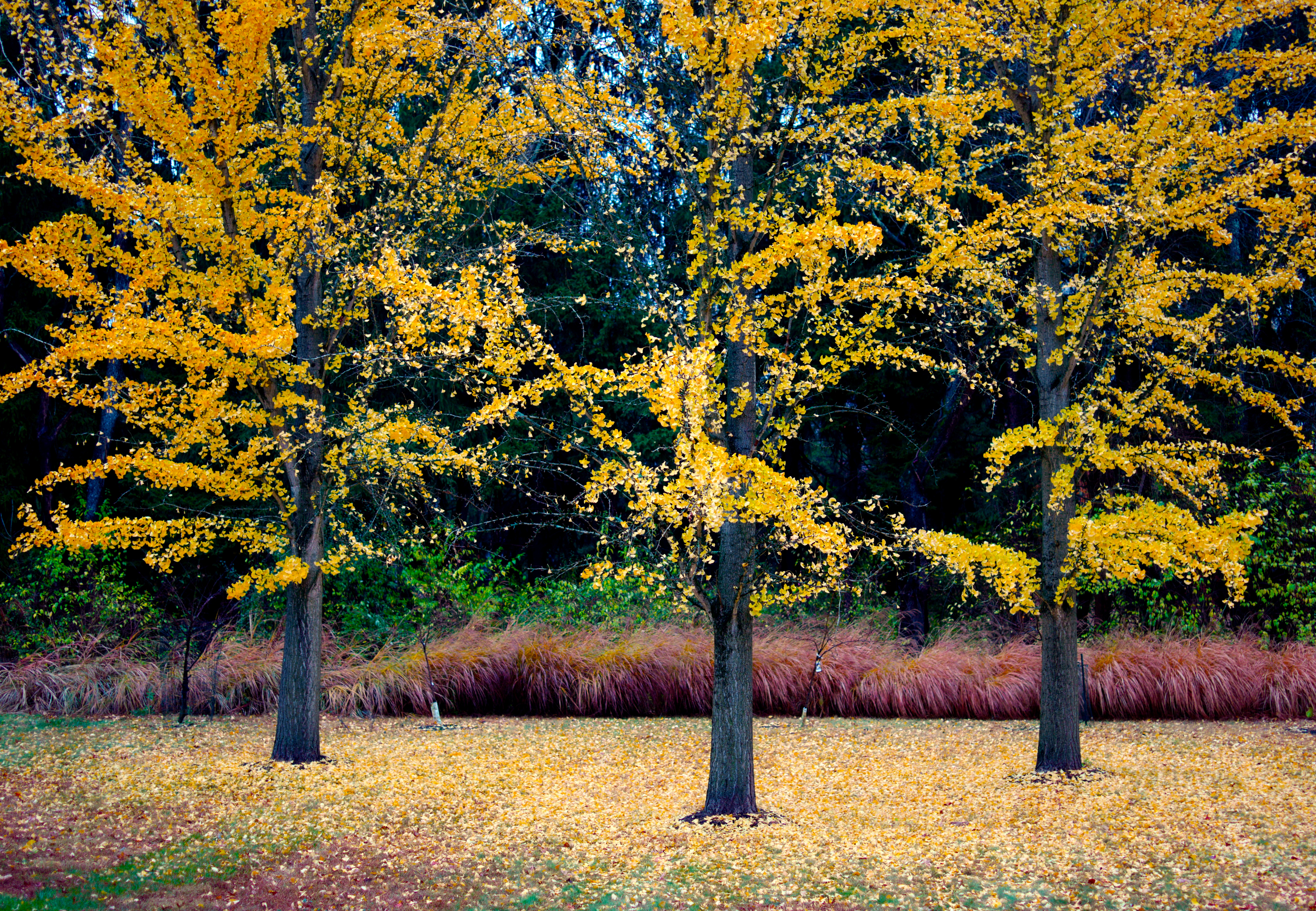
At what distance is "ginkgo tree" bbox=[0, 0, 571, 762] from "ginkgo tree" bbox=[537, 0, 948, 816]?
1.06 metres

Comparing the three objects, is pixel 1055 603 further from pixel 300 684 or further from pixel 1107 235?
pixel 300 684

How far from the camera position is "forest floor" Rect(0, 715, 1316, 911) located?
5613 mm

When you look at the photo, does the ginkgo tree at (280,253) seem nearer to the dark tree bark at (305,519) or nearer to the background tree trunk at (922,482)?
the dark tree bark at (305,519)

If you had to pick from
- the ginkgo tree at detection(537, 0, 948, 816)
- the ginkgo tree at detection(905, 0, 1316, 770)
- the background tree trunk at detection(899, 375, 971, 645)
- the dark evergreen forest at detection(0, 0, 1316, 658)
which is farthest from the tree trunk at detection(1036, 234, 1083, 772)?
the background tree trunk at detection(899, 375, 971, 645)

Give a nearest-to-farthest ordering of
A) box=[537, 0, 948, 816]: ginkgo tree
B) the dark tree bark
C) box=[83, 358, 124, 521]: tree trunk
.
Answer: box=[537, 0, 948, 816]: ginkgo tree
the dark tree bark
box=[83, 358, 124, 521]: tree trunk

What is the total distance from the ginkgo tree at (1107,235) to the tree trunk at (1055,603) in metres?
0.02

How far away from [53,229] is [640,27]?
4.96 m

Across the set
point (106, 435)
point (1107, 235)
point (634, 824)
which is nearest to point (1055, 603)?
point (1107, 235)

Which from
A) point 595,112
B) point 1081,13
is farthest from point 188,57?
point 1081,13

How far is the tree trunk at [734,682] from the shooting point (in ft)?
22.9

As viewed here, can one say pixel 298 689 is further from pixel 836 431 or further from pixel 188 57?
pixel 836 431

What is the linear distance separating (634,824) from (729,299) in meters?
3.92

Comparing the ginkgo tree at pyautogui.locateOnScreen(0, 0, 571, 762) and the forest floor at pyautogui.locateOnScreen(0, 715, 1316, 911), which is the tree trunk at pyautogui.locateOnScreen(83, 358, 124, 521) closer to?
the forest floor at pyautogui.locateOnScreen(0, 715, 1316, 911)

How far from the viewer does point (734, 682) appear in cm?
704
